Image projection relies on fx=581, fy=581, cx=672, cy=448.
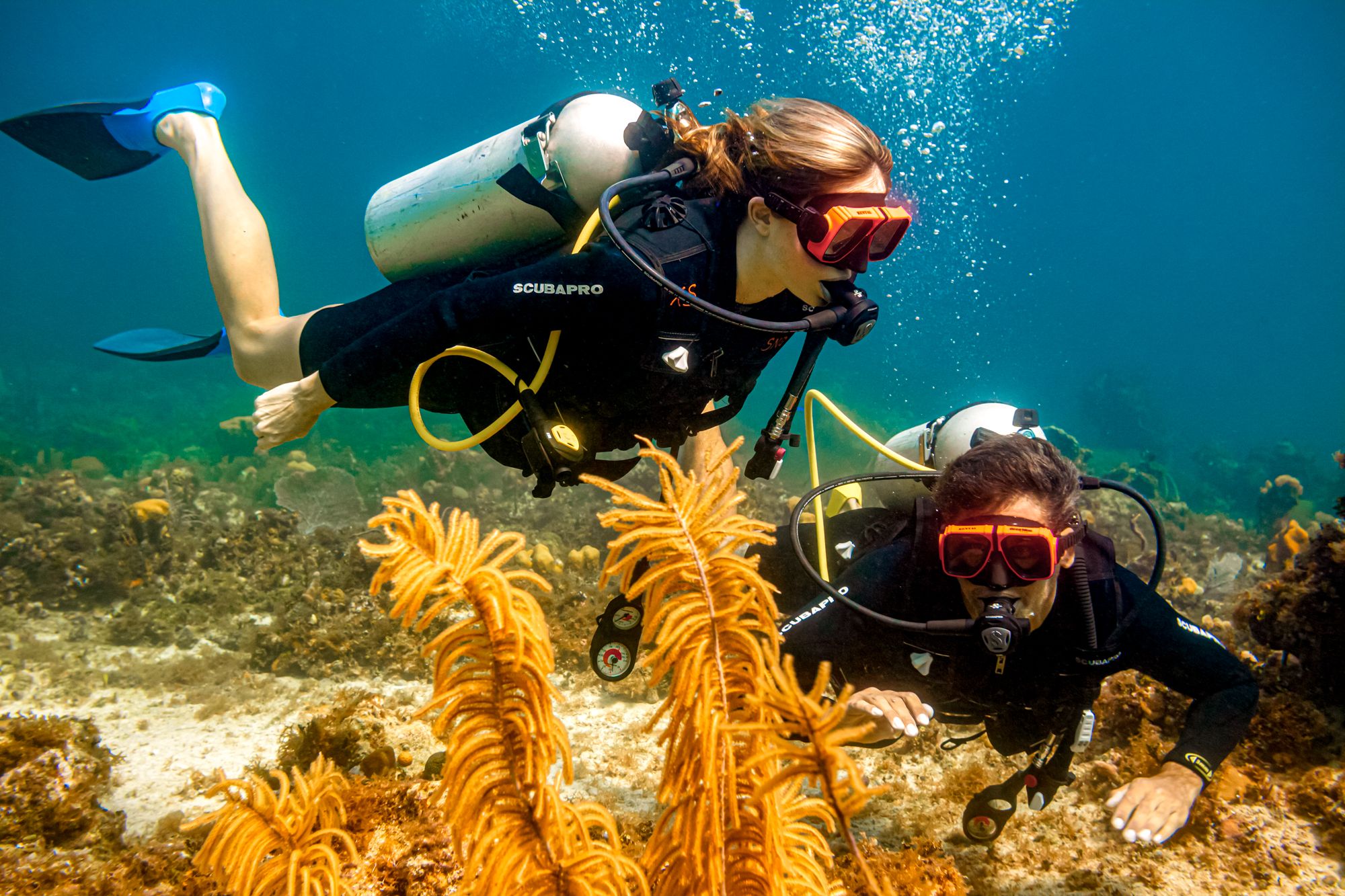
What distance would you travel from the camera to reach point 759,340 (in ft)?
10.5

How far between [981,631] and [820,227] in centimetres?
195

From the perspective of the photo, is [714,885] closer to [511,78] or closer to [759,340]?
[759,340]

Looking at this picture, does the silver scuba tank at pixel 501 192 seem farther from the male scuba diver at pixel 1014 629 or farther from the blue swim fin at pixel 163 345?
the male scuba diver at pixel 1014 629

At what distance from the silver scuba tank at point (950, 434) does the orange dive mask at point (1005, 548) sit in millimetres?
1162

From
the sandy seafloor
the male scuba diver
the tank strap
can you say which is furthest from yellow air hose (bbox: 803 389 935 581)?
the tank strap

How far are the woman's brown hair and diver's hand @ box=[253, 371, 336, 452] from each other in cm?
224

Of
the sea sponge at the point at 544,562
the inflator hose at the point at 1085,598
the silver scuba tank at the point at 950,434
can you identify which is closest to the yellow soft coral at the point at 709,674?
the inflator hose at the point at 1085,598

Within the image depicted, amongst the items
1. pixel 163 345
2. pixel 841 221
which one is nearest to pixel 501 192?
pixel 841 221

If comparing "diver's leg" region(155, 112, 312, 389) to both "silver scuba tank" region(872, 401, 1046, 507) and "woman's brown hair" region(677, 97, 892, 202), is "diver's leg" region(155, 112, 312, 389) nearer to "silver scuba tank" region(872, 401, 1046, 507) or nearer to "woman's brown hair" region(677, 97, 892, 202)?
"woman's brown hair" region(677, 97, 892, 202)

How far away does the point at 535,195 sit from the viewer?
3.13 m

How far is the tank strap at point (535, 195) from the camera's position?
3.12 meters

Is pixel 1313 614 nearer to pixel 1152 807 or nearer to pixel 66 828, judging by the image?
pixel 1152 807

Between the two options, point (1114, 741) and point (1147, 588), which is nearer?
point (1147, 588)

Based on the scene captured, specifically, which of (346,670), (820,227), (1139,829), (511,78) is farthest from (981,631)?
(511,78)
